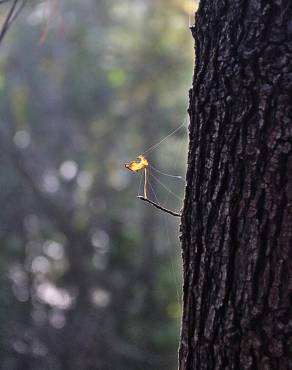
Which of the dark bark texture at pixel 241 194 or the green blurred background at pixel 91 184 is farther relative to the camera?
the green blurred background at pixel 91 184

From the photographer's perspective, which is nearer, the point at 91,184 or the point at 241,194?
the point at 241,194

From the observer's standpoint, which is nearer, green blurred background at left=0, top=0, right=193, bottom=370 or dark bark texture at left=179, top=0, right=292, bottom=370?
dark bark texture at left=179, top=0, right=292, bottom=370

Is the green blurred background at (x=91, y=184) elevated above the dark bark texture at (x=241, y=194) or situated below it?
above

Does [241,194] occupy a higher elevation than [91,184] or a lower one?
lower

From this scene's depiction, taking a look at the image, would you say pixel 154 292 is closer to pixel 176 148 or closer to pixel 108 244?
pixel 108 244

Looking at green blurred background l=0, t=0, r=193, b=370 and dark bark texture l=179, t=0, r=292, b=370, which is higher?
green blurred background l=0, t=0, r=193, b=370
